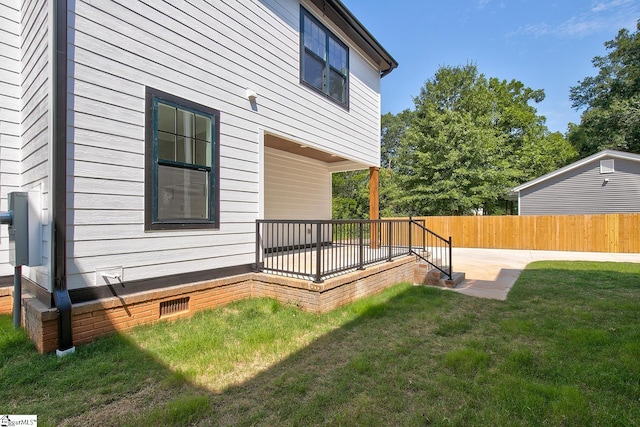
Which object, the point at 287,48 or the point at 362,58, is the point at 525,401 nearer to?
the point at 287,48

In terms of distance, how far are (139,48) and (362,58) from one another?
5.64m

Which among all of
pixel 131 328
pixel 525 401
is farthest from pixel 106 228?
pixel 525 401

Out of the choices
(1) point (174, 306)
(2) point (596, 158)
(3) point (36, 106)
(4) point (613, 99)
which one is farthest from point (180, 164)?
(4) point (613, 99)

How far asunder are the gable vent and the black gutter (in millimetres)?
19829

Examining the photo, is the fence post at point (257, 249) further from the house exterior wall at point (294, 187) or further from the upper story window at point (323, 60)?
the upper story window at point (323, 60)

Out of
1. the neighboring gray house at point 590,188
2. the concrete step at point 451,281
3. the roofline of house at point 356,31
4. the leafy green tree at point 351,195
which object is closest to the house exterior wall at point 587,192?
the neighboring gray house at point 590,188

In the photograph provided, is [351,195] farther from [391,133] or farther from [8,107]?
[8,107]

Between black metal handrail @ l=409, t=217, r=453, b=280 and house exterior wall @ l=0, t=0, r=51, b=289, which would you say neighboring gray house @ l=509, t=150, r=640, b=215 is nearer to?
black metal handrail @ l=409, t=217, r=453, b=280

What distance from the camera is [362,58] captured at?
25.8ft

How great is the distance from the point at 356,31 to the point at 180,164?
5315mm

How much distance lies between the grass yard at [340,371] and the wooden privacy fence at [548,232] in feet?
32.5

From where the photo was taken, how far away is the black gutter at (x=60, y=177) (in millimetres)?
2883

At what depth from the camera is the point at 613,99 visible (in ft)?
71.9

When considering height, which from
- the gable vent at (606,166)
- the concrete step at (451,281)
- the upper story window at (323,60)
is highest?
the upper story window at (323,60)
